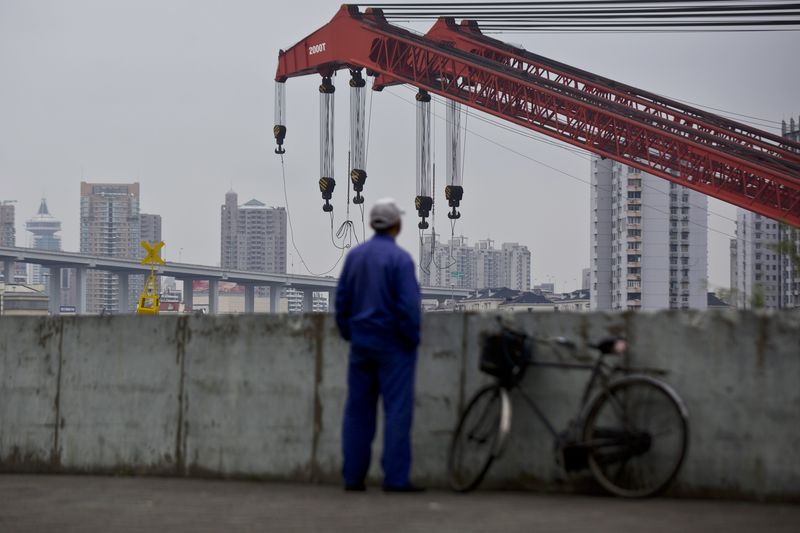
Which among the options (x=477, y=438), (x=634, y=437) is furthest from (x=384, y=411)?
(x=634, y=437)

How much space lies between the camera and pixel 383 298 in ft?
22.3

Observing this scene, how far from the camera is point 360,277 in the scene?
6.87m

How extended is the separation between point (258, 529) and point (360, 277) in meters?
1.71

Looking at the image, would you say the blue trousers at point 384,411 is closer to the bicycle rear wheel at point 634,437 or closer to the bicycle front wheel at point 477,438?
the bicycle front wheel at point 477,438

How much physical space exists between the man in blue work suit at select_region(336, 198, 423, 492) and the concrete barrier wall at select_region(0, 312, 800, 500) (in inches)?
20.9

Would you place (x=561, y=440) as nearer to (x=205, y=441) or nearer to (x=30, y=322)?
(x=205, y=441)

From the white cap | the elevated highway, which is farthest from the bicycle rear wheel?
the elevated highway

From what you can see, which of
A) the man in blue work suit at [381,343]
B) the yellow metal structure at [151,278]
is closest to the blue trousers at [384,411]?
the man in blue work suit at [381,343]

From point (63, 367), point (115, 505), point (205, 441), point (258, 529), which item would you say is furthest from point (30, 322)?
point (258, 529)

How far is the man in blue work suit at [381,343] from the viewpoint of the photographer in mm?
6758

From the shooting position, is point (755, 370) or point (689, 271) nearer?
point (755, 370)

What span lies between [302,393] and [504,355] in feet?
5.60

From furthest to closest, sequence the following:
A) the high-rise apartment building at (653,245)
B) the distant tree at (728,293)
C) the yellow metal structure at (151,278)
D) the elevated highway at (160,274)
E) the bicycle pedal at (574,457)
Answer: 1. the high-rise apartment building at (653,245)
2. the elevated highway at (160,274)
3. the yellow metal structure at (151,278)
4. the distant tree at (728,293)
5. the bicycle pedal at (574,457)

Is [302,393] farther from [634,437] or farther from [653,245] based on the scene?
[653,245]
